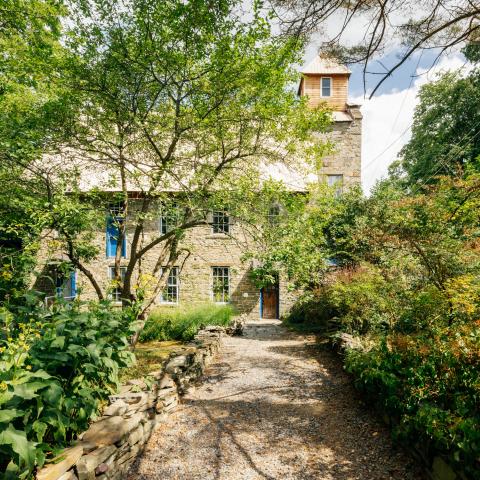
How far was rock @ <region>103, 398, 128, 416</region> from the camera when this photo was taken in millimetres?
4309

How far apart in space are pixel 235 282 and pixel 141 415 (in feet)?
39.8

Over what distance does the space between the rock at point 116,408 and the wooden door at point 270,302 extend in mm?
13344

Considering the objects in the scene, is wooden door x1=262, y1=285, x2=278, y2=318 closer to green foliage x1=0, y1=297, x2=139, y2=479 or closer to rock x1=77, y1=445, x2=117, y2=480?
green foliage x1=0, y1=297, x2=139, y2=479

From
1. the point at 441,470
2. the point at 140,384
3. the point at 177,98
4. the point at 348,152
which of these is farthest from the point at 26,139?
the point at 348,152

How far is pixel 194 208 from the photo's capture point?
268 inches

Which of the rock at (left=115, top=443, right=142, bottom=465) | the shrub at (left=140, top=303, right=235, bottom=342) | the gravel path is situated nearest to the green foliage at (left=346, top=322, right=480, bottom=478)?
the gravel path

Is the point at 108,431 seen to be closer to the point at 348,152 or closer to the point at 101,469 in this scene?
the point at 101,469

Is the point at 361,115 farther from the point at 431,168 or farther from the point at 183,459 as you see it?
the point at 183,459

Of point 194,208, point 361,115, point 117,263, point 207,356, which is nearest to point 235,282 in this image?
point 207,356

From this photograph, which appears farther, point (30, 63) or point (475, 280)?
point (30, 63)

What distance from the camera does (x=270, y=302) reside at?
1770cm

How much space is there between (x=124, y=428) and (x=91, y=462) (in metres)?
0.74

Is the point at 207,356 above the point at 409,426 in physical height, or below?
below

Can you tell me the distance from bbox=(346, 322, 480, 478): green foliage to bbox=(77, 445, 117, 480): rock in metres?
3.42
